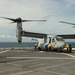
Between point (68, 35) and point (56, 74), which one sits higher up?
point (68, 35)

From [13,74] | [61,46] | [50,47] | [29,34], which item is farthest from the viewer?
[29,34]

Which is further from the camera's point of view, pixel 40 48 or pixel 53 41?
pixel 40 48

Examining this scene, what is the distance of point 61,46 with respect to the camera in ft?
115

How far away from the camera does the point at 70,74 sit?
1258 centimetres

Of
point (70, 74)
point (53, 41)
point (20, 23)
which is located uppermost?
point (20, 23)

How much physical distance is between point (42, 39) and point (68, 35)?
586cm

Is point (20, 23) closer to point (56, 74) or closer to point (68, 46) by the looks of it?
point (68, 46)

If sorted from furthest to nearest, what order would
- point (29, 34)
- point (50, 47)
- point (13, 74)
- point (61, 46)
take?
point (29, 34) → point (50, 47) → point (61, 46) → point (13, 74)

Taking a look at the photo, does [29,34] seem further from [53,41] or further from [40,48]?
[53,41]

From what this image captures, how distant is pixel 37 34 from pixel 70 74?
31.9 m

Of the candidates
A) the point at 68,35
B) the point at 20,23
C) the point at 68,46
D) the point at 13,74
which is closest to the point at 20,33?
the point at 20,23

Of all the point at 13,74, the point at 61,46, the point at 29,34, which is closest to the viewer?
the point at 13,74

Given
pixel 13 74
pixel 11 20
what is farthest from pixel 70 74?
pixel 11 20

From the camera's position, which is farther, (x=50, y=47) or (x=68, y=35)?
(x=68, y=35)
